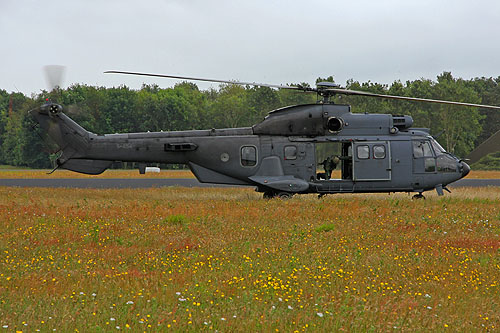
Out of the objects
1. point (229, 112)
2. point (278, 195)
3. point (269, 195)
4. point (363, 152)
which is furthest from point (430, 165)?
point (229, 112)

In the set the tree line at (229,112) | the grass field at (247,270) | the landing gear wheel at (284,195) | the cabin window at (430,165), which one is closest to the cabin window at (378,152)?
the cabin window at (430,165)

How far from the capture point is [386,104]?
79.2 meters

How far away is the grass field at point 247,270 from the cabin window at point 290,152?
16.7 feet

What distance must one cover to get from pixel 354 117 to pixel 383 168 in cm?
231

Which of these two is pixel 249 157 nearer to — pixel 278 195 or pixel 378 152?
pixel 278 195

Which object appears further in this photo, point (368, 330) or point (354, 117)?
point (354, 117)

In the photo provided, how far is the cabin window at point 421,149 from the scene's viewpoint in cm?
2150

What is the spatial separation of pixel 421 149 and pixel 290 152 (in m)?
5.27

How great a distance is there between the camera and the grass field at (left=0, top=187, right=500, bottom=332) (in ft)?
21.7

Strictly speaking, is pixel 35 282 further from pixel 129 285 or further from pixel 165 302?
pixel 165 302

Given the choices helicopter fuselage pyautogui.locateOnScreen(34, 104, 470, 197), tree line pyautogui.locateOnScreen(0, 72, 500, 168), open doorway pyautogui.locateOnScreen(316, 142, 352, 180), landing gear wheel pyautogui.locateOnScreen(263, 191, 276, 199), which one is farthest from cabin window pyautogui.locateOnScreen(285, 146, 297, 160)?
tree line pyautogui.locateOnScreen(0, 72, 500, 168)

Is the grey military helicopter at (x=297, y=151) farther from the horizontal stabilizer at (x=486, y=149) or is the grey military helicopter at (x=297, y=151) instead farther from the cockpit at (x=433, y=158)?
the horizontal stabilizer at (x=486, y=149)

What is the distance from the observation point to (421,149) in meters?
21.6

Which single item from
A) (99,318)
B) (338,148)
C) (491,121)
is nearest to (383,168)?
(338,148)
